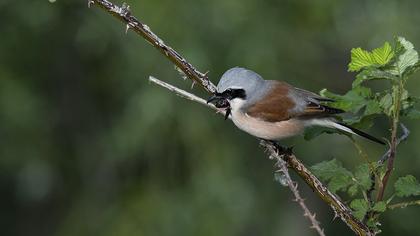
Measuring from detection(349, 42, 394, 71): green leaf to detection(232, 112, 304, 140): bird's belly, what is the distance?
4.48ft

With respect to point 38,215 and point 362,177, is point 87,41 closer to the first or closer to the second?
point 38,215

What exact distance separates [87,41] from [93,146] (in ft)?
4.11

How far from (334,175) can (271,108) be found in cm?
164

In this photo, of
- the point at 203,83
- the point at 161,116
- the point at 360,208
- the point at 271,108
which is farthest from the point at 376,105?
the point at 161,116

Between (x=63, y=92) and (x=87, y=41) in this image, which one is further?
(x=63, y=92)

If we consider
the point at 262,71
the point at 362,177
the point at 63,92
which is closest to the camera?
the point at 362,177

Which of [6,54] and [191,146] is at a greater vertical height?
[6,54]

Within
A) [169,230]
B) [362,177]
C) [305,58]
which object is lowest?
[362,177]

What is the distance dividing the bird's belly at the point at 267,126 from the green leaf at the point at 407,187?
1433mm

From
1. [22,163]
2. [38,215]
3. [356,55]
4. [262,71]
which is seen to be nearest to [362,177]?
[356,55]

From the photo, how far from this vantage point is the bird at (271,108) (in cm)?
355

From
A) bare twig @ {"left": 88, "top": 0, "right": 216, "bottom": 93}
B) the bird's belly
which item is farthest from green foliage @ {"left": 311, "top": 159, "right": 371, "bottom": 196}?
the bird's belly

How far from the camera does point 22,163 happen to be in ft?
28.5

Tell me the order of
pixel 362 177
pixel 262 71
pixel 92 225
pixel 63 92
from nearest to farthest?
pixel 362 177 < pixel 262 71 < pixel 92 225 < pixel 63 92
